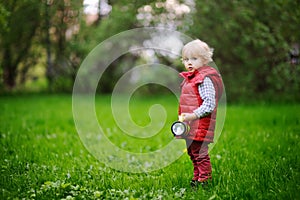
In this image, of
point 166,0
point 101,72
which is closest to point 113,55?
point 101,72

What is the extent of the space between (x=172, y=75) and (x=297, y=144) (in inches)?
332

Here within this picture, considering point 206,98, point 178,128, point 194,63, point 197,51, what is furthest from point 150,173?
point 197,51

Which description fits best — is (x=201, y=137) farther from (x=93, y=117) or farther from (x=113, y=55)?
(x=113, y=55)

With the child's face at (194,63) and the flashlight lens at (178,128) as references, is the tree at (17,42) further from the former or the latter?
the flashlight lens at (178,128)

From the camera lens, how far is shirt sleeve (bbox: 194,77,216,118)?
3.72m

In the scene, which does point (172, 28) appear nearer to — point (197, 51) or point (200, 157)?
point (197, 51)

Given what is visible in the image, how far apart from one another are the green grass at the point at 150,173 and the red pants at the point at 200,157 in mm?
173

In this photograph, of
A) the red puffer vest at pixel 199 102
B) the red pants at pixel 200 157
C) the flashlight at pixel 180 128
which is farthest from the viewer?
the red pants at pixel 200 157

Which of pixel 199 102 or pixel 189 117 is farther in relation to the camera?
pixel 199 102

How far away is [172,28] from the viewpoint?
12.7 m

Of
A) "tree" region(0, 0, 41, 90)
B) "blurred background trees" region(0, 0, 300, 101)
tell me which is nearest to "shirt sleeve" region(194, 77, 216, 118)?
"blurred background trees" region(0, 0, 300, 101)

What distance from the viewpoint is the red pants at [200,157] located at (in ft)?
13.0

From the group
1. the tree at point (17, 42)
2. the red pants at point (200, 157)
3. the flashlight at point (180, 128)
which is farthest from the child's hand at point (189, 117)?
the tree at point (17, 42)

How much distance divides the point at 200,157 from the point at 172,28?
9292 millimetres
